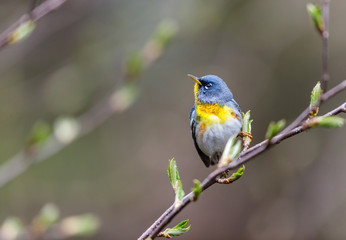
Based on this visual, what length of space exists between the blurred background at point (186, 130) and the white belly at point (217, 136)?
2.50 meters

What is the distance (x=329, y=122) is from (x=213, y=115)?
1.84 metres

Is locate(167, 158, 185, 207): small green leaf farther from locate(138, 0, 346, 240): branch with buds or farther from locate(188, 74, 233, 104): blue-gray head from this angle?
locate(188, 74, 233, 104): blue-gray head

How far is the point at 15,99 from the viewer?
541 centimetres

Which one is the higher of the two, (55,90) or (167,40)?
(55,90)

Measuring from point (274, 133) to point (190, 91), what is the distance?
6.10m

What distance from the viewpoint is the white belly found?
11.0 feet

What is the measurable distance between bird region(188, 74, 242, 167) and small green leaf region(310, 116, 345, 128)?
5.39 ft

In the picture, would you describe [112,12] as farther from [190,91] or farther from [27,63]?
[190,91]

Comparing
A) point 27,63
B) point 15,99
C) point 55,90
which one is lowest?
point 55,90

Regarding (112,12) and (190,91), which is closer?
(112,12)

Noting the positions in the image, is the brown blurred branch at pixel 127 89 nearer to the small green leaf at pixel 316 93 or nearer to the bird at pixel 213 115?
the bird at pixel 213 115

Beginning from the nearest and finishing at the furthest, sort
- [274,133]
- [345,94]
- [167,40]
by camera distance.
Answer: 1. [274,133]
2. [167,40]
3. [345,94]

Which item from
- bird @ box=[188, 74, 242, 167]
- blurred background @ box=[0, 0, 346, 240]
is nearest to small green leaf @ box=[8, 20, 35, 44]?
bird @ box=[188, 74, 242, 167]

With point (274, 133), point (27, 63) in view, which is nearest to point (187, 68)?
point (27, 63)
